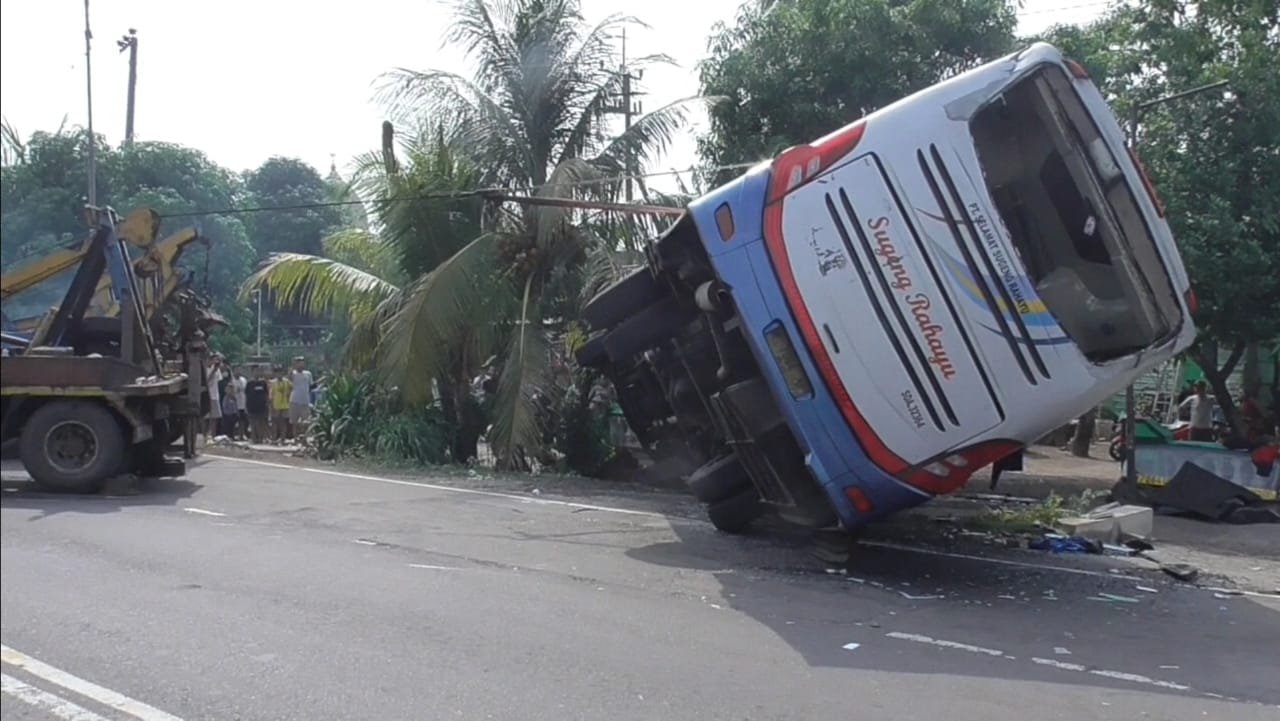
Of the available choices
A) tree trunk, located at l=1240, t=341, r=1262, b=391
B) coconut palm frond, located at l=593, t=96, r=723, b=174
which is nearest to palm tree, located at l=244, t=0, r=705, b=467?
coconut palm frond, located at l=593, t=96, r=723, b=174

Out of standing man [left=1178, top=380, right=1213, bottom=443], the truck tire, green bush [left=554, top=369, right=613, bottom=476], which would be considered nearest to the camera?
the truck tire

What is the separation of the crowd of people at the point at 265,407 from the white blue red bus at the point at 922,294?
12280 mm

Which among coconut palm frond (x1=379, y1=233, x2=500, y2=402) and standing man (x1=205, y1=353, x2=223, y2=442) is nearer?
coconut palm frond (x1=379, y1=233, x2=500, y2=402)

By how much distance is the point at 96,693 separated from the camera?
5.77m

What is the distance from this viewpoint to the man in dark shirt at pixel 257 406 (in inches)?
842

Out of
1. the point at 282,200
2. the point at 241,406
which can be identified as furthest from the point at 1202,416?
the point at 282,200

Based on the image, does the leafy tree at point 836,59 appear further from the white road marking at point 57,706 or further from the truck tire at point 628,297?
the white road marking at point 57,706

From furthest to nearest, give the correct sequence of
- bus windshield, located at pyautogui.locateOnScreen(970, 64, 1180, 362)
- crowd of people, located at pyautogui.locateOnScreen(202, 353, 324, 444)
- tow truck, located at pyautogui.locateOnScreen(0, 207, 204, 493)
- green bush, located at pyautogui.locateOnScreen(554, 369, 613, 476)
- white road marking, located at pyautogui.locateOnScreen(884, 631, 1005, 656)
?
crowd of people, located at pyautogui.locateOnScreen(202, 353, 324, 444), green bush, located at pyautogui.locateOnScreen(554, 369, 613, 476), tow truck, located at pyautogui.locateOnScreen(0, 207, 204, 493), bus windshield, located at pyautogui.locateOnScreen(970, 64, 1180, 362), white road marking, located at pyautogui.locateOnScreen(884, 631, 1005, 656)

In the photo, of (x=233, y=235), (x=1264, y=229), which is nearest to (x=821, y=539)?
(x=233, y=235)

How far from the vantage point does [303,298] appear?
16547 mm

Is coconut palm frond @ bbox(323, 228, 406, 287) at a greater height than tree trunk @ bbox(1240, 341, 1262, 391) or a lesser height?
greater

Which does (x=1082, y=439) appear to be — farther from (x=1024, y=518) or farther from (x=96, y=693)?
(x=96, y=693)

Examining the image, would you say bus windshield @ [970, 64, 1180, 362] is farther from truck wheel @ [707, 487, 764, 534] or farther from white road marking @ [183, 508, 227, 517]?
white road marking @ [183, 508, 227, 517]

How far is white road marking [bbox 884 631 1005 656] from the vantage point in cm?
729
